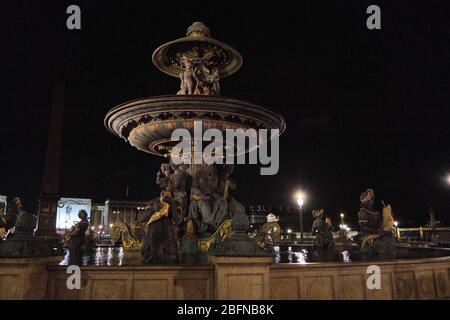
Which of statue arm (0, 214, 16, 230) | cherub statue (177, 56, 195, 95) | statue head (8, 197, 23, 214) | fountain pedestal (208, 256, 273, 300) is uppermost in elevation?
cherub statue (177, 56, 195, 95)

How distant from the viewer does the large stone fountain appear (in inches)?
373

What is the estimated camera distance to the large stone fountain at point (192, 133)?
9469mm

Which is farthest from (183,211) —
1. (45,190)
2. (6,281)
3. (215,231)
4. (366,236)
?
(45,190)

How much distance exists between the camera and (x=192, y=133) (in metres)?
11.3

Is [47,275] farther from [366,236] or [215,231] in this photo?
[366,236]

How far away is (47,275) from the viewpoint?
19.9 feet

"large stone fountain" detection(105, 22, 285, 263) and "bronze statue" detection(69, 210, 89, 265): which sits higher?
"large stone fountain" detection(105, 22, 285, 263)

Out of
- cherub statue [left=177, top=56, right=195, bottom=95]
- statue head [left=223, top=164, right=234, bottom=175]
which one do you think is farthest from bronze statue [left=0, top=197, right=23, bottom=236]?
statue head [left=223, top=164, right=234, bottom=175]

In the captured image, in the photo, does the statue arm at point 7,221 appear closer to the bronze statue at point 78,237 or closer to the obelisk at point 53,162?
the bronze statue at point 78,237

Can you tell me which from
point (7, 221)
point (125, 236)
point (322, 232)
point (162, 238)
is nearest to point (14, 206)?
point (7, 221)

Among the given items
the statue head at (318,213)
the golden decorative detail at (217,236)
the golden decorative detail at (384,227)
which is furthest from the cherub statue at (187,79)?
the golden decorative detail at (384,227)

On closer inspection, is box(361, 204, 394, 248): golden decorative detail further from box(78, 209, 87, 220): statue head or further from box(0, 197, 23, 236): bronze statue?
box(0, 197, 23, 236): bronze statue
